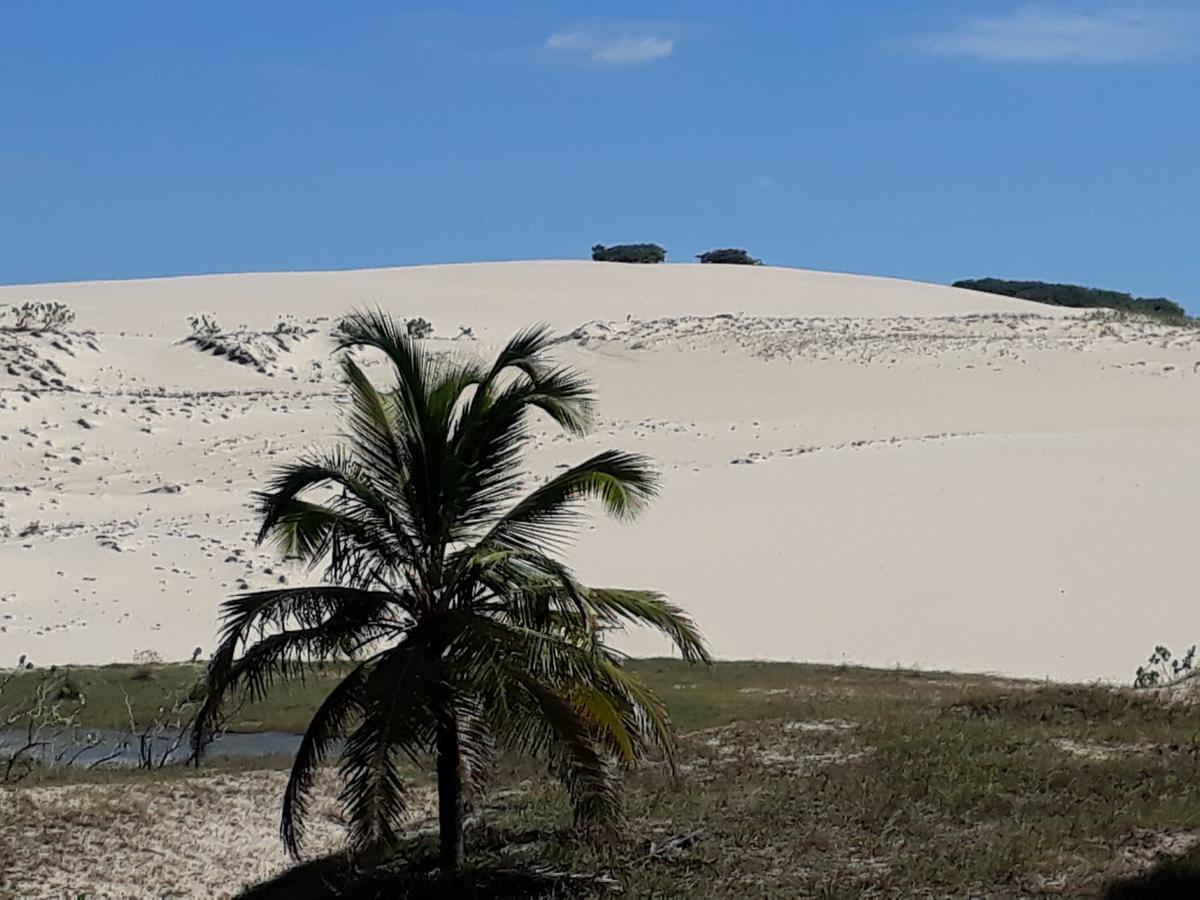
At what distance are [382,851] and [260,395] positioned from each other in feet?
102

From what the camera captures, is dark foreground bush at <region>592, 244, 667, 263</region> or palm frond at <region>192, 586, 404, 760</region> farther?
dark foreground bush at <region>592, 244, 667, 263</region>

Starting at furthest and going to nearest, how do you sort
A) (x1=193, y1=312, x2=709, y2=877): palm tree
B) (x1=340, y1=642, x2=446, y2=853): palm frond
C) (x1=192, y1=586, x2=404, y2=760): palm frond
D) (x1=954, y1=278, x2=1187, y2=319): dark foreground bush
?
(x1=954, y1=278, x2=1187, y2=319): dark foreground bush
(x1=192, y1=586, x2=404, y2=760): palm frond
(x1=193, y1=312, x2=709, y2=877): palm tree
(x1=340, y1=642, x2=446, y2=853): palm frond

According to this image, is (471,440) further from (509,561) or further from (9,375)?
(9,375)

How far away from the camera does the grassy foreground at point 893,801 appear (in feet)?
38.3

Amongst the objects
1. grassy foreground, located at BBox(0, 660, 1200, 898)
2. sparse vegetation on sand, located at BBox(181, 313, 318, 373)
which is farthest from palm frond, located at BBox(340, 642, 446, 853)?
sparse vegetation on sand, located at BBox(181, 313, 318, 373)

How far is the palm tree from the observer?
37.9 feet

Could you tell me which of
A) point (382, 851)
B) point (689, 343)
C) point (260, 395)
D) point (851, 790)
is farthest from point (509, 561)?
point (689, 343)

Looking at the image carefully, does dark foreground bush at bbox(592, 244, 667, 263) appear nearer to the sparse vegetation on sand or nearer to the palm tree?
the sparse vegetation on sand

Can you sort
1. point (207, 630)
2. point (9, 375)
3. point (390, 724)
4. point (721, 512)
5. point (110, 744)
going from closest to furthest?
point (390, 724) → point (110, 744) → point (207, 630) → point (721, 512) → point (9, 375)

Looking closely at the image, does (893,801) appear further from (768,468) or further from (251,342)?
(251,342)

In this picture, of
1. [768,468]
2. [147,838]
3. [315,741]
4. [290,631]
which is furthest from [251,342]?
[315,741]

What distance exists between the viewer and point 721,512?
106 ft

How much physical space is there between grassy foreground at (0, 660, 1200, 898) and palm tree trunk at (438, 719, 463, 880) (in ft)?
1.16

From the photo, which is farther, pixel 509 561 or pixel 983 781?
pixel 983 781
